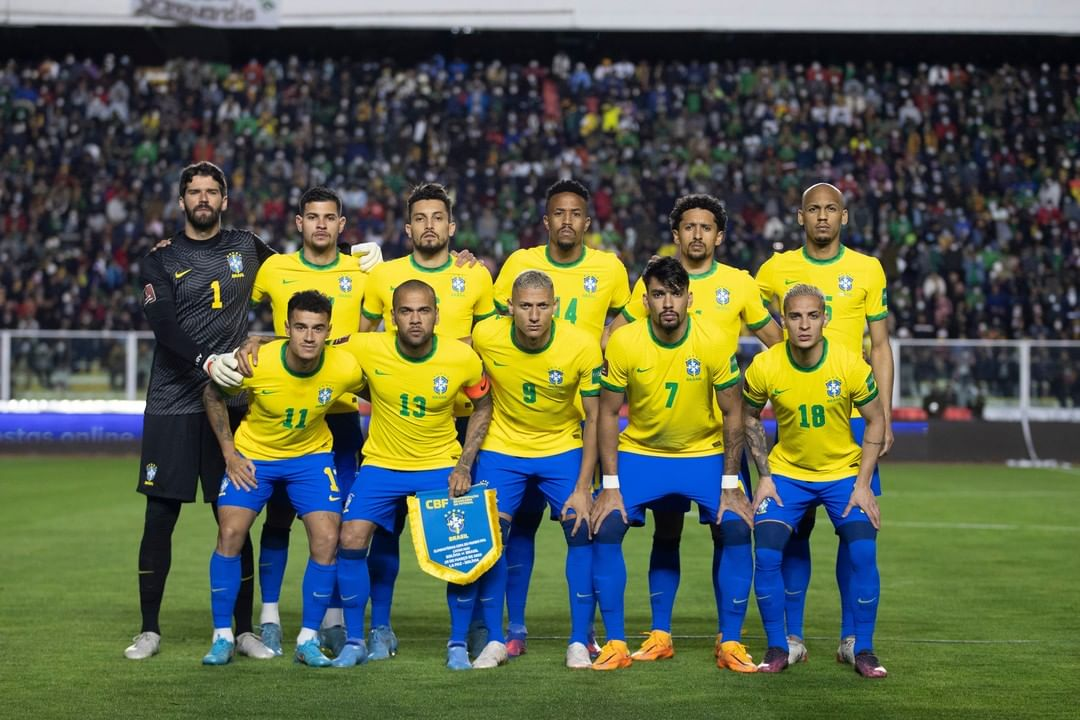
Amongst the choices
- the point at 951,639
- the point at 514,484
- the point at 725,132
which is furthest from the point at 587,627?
the point at 725,132

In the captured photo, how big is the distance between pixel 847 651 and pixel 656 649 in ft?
2.93

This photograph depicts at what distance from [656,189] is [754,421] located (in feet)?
70.6

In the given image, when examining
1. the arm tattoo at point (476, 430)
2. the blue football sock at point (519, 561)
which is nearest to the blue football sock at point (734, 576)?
the blue football sock at point (519, 561)

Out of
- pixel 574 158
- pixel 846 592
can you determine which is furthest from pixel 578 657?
A: pixel 574 158

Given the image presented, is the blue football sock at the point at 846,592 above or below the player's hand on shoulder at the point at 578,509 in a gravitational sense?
below

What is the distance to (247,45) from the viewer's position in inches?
1256

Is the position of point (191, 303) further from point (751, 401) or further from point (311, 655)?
point (751, 401)

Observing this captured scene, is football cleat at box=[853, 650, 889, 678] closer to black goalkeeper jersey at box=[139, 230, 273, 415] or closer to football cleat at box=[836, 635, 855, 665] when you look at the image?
football cleat at box=[836, 635, 855, 665]

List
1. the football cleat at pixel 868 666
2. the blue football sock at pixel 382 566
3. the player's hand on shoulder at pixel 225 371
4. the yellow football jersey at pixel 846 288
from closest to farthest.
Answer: the football cleat at pixel 868 666, the player's hand on shoulder at pixel 225 371, the blue football sock at pixel 382 566, the yellow football jersey at pixel 846 288

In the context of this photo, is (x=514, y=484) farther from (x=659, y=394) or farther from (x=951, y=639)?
(x=951, y=639)

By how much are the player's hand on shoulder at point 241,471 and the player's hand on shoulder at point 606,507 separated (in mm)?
1611

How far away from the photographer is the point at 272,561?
25.1 feet

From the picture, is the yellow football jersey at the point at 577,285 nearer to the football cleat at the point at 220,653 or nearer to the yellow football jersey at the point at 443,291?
the yellow football jersey at the point at 443,291

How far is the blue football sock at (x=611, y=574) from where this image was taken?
7.12 m
